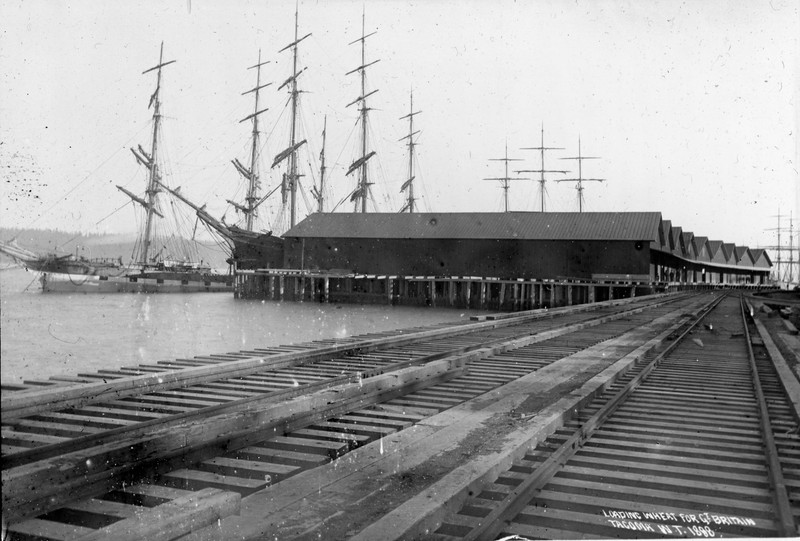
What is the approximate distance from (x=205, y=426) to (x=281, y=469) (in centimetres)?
74

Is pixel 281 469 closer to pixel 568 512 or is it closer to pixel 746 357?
pixel 568 512

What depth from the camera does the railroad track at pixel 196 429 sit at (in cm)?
409

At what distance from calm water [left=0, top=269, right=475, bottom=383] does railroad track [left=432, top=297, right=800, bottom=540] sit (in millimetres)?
5664

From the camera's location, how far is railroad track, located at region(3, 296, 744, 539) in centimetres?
409

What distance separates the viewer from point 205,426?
557 cm

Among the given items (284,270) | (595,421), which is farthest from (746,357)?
(284,270)

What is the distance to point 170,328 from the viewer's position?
40.3m

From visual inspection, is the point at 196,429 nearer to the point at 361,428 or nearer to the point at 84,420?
the point at 361,428

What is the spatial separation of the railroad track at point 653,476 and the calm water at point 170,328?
5.66m

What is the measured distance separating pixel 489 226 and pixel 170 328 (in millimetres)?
27744

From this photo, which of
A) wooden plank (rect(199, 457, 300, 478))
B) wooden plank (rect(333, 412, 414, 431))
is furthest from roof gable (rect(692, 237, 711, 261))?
wooden plank (rect(199, 457, 300, 478))

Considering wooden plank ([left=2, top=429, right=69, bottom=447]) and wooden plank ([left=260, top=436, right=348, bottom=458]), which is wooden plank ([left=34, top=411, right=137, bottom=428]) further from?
wooden plank ([left=260, top=436, right=348, bottom=458])

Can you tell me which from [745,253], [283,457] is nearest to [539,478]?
[283,457]

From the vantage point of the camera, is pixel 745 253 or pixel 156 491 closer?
pixel 156 491
